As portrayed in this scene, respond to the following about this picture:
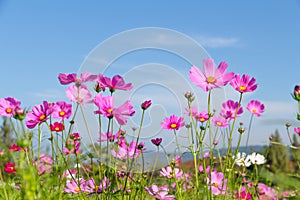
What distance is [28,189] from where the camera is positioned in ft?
1.94

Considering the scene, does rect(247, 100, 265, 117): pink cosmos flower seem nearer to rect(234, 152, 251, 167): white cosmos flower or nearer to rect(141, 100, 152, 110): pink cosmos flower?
rect(234, 152, 251, 167): white cosmos flower

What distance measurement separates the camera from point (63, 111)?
1408mm

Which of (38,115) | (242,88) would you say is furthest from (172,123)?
(38,115)

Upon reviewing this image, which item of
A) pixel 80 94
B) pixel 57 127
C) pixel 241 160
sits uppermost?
pixel 80 94

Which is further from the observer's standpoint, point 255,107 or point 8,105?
point 255,107

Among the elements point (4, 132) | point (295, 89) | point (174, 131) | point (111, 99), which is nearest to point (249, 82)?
point (295, 89)

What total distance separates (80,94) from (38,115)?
6.6 inches

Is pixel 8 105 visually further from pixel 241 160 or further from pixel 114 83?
pixel 241 160

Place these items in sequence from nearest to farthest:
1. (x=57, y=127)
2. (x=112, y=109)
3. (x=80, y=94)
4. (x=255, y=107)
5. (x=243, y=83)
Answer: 1. (x=112, y=109)
2. (x=80, y=94)
3. (x=243, y=83)
4. (x=57, y=127)
5. (x=255, y=107)

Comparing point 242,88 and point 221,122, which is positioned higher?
point 242,88

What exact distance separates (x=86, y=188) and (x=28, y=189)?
2.77ft

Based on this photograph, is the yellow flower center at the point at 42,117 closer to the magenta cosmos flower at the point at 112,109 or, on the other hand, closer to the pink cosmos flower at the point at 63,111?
the pink cosmos flower at the point at 63,111

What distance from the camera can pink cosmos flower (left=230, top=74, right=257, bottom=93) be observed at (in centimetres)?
139

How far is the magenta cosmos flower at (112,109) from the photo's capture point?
1.14 m
